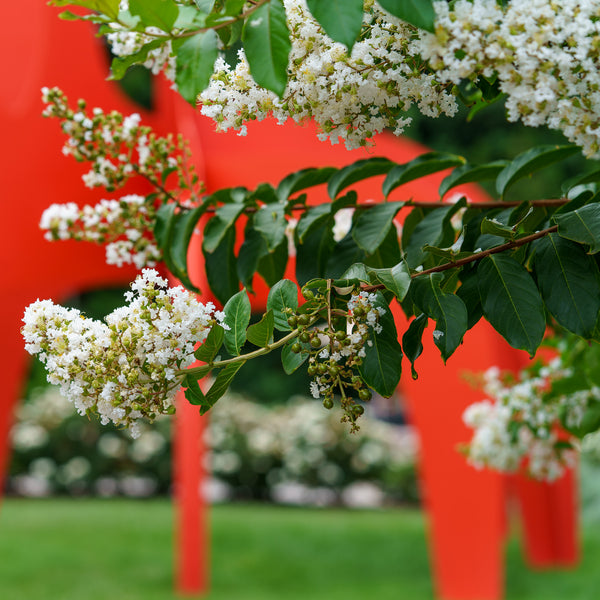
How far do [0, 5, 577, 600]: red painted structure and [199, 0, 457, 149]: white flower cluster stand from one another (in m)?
2.54

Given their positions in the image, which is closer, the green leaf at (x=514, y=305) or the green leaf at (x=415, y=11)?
the green leaf at (x=415, y=11)

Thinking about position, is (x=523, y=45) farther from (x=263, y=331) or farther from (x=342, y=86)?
(x=263, y=331)

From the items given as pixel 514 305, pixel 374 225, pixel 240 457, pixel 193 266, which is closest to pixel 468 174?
pixel 374 225

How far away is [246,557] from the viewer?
598 cm

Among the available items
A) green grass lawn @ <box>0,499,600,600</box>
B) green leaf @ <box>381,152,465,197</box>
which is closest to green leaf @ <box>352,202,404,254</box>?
green leaf @ <box>381,152,465,197</box>

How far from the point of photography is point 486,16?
0.86m

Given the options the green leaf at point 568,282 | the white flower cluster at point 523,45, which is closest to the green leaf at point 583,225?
the green leaf at point 568,282

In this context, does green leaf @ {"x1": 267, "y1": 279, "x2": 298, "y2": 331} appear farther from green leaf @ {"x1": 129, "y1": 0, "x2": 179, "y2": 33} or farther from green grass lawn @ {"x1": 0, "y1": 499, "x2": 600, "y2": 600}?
green grass lawn @ {"x1": 0, "y1": 499, "x2": 600, "y2": 600}

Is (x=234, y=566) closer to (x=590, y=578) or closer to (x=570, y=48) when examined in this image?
(x=590, y=578)

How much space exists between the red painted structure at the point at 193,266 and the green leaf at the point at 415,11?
2714 millimetres

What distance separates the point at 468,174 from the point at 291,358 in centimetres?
65

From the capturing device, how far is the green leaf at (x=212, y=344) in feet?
2.96

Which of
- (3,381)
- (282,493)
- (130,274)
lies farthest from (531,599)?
(282,493)

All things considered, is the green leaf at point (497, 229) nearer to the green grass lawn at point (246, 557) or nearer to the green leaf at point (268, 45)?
the green leaf at point (268, 45)
